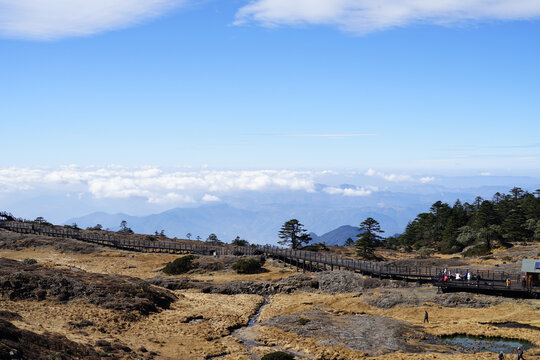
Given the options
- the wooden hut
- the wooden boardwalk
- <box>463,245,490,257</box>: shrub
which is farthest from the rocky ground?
<box>463,245,490,257</box>: shrub

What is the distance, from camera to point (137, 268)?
73625 mm

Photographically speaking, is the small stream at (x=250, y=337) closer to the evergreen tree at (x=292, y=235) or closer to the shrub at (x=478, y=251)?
the evergreen tree at (x=292, y=235)

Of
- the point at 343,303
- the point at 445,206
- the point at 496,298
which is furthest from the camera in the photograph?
the point at 445,206

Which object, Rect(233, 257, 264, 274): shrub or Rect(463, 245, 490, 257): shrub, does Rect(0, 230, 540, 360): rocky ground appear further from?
Rect(463, 245, 490, 257): shrub

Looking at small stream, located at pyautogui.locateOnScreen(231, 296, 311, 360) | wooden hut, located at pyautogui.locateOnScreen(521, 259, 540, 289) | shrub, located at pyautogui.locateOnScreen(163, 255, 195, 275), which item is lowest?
small stream, located at pyautogui.locateOnScreen(231, 296, 311, 360)

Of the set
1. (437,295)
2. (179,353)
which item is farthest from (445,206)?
(179,353)

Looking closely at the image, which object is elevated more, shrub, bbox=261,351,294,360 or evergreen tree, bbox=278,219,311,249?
evergreen tree, bbox=278,219,311,249

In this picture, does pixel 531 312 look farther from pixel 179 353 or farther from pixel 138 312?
pixel 138 312

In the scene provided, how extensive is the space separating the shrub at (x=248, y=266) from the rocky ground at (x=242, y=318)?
867 cm

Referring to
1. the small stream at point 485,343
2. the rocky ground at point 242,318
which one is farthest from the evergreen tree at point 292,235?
the small stream at point 485,343

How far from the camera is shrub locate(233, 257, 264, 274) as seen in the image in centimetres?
6825

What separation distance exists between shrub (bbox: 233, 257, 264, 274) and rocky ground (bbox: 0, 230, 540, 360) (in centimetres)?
867

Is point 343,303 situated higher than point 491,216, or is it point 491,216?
point 491,216

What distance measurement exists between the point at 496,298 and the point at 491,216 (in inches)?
2439
